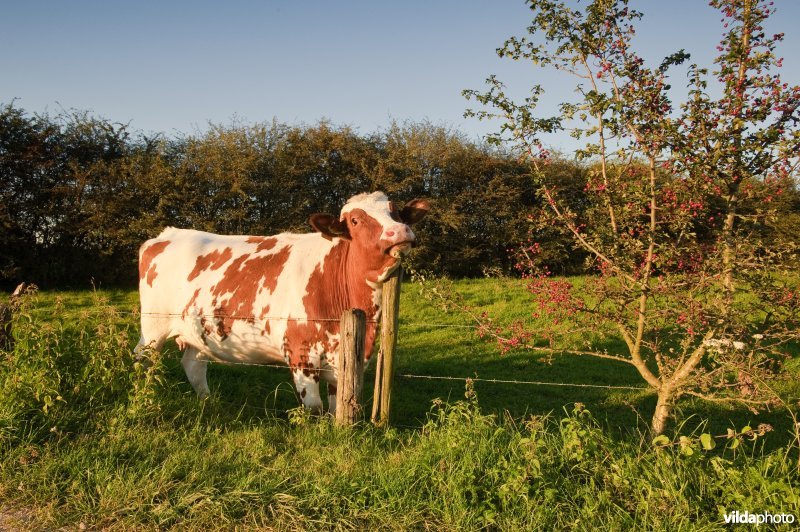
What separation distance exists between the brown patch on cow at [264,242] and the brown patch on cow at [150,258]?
3.75 ft

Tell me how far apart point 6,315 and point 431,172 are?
45.0 ft

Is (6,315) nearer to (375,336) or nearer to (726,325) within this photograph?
(375,336)

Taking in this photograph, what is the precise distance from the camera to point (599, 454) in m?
3.64

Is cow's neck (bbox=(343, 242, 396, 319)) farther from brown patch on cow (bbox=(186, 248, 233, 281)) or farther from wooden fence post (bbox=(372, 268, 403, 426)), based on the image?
brown patch on cow (bbox=(186, 248, 233, 281))

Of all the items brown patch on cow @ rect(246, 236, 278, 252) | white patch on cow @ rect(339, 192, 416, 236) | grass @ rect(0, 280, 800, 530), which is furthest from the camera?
brown patch on cow @ rect(246, 236, 278, 252)

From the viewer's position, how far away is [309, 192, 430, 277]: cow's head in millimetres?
4896

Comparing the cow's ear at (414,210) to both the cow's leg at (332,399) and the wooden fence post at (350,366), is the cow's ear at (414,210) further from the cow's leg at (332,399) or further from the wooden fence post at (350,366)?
the cow's leg at (332,399)

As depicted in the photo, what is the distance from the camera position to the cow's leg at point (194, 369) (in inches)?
264

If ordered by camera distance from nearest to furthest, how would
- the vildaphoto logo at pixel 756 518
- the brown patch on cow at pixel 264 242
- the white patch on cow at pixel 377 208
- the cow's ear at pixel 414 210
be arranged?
the vildaphoto logo at pixel 756 518, the white patch on cow at pixel 377 208, the cow's ear at pixel 414 210, the brown patch on cow at pixel 264 242

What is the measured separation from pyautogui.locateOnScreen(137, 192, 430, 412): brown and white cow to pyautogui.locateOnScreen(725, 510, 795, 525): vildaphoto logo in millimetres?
2866

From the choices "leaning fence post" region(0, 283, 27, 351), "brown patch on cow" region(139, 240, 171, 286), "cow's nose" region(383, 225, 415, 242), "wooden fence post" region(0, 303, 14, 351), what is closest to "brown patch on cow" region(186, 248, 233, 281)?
"brown patch on cow" region(139, 240, 171, 286)

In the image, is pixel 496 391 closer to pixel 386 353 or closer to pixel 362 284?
pixel 362 284

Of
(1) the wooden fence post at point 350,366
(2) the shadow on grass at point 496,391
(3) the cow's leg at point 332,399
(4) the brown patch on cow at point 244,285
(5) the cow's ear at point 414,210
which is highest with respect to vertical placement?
(5) the cow's ear at point 414,210

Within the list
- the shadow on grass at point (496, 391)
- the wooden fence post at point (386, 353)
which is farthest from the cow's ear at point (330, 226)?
the shadow on grass at point (496, 391)
